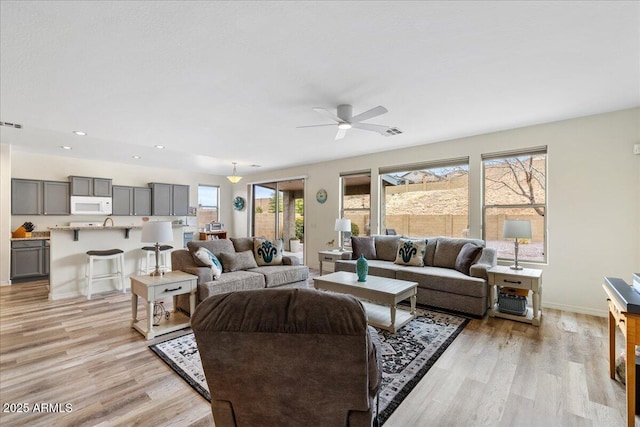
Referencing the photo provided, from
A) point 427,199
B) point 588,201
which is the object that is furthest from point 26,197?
point 588,201

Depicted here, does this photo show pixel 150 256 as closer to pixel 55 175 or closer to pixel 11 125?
pixel 11 125

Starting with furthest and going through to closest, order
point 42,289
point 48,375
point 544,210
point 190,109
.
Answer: point 42,289
point 544,210
point 190,109
point 48,375

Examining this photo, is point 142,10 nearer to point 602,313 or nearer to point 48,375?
point 48,375

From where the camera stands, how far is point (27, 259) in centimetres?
542

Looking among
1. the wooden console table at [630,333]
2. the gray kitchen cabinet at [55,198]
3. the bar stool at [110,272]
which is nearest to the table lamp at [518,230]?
the wooden console table at [630,333]

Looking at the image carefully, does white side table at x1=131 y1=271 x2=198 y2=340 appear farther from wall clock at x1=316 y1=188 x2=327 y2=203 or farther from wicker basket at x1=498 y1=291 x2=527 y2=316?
wall clock at x1=316 y1=188 x2=327 y2=203

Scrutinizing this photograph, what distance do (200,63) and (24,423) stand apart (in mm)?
2733

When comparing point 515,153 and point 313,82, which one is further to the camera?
point 515,153

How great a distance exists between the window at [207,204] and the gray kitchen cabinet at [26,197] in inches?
140

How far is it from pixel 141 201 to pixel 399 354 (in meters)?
7.13

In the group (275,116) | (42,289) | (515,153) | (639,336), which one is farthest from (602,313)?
(42,289)

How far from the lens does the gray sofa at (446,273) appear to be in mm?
3516

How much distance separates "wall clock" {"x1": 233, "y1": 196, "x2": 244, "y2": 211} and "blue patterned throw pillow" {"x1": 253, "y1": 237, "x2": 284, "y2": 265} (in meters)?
4.77

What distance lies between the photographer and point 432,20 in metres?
1.87
